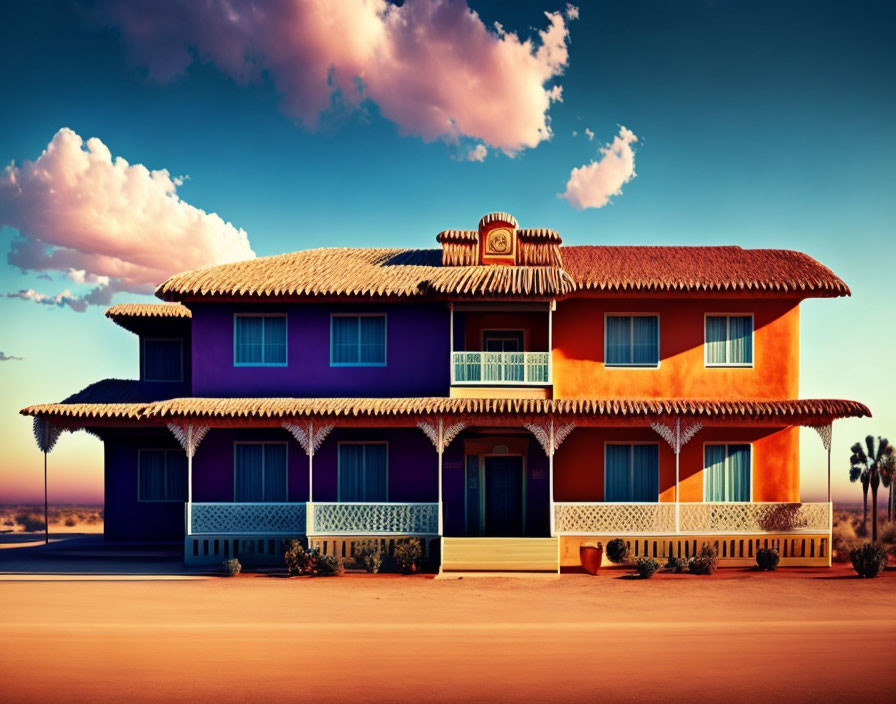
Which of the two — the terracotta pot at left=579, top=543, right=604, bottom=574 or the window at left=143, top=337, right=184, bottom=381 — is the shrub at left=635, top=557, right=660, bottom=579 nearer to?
the terracotta pot at left=579, top=543, right=604, bottom=574

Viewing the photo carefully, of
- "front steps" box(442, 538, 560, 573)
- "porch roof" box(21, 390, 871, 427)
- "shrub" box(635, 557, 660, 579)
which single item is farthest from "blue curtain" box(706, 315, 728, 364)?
"front steps" box(442, 538, 560, 573)

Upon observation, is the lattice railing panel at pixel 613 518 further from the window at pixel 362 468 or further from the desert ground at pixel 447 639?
the window at pixel 362 468

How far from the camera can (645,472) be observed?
76.8ft

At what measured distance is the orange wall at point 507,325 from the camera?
23766 mm

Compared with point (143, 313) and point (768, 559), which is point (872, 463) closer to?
point (768, 559)

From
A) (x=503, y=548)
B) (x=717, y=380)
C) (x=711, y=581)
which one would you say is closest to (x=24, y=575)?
(x=503, y=548)

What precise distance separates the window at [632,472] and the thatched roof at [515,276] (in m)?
4.46

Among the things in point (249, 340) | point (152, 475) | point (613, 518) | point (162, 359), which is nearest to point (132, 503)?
point (152, 475)

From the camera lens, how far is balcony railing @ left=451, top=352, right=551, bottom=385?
22.5 metres

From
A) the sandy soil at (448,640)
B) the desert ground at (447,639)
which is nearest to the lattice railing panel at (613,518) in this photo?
the desert ground at (447,639)

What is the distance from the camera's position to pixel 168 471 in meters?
25.1

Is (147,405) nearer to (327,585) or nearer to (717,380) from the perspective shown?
(327,585)

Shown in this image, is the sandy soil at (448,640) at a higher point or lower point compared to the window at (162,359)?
lower

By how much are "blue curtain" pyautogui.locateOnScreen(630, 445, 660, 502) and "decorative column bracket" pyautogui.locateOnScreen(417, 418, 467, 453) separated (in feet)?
17.9
